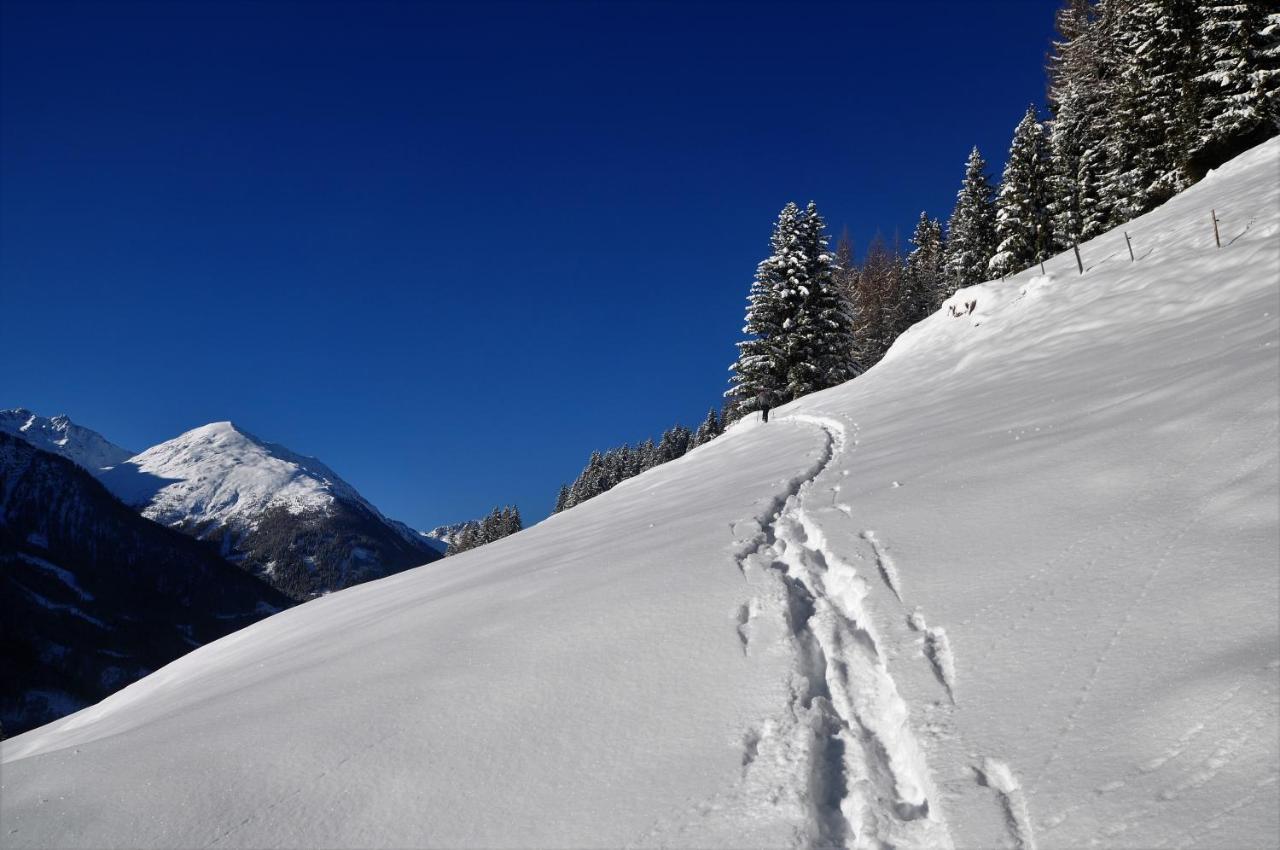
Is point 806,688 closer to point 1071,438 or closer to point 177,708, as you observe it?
point 1071,438

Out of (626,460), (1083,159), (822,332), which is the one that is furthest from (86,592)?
(1083,159)

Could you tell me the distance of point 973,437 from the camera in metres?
7.55

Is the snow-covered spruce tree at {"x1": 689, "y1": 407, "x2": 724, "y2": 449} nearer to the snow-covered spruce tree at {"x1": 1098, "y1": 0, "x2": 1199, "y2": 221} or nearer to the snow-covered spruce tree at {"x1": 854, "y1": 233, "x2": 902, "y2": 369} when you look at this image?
the snow-covered spruce tree at {"x1": 854, "y1": 233, "x2": 902, "y2": 369}

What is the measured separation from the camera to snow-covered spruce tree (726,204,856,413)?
26969mm

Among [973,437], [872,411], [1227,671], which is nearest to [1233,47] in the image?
[872,411]

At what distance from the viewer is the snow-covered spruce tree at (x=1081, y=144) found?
30.9m

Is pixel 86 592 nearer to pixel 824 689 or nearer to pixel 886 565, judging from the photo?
pixel 886 565

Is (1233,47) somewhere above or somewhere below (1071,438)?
above

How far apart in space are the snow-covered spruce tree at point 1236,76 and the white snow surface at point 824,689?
20.6 meters

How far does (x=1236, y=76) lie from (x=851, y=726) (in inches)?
1091

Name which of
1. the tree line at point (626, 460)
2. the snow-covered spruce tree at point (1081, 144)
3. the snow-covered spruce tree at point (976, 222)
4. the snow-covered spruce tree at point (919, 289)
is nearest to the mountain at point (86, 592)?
the tree line at point (626, 460)

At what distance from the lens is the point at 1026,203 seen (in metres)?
29.9

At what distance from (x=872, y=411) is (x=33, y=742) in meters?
14.6

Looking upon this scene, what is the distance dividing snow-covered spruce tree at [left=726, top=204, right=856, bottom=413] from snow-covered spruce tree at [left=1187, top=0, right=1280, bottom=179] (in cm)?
1275
